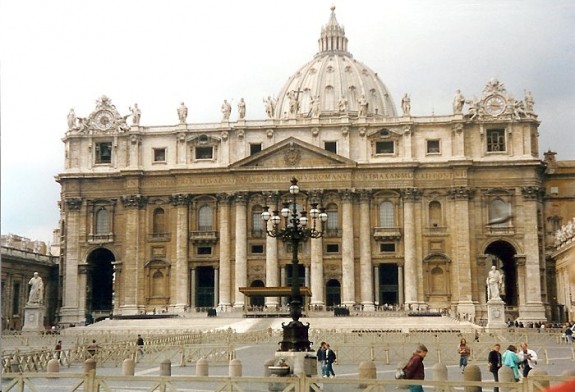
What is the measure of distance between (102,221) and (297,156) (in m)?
19.6

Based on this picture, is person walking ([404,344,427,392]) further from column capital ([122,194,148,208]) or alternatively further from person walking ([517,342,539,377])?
column capital ([122,194,148,208])

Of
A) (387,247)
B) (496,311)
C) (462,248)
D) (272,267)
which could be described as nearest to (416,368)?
(496,311)

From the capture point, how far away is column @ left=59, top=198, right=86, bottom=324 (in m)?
78.8

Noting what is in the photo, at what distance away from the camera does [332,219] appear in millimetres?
78625

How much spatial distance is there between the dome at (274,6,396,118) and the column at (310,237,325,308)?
134 feet

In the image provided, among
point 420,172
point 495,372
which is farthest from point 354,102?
point 495,372

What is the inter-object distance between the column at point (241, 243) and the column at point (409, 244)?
14.2m

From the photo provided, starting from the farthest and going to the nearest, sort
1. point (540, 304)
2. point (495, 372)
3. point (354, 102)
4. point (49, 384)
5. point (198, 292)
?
1. point (354, 102)
2. point (198, 292)
3. point (540, 304)
4. point (495, 372)
5. point (49, 384)

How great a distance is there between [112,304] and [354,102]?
48.3 m

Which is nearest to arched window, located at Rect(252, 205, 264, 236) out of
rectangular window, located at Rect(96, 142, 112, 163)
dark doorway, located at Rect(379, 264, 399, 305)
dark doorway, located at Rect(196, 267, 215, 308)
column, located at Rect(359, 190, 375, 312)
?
dark doorway, located at Rect(196, 267, 215, 308)

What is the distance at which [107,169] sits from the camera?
82.1 meters

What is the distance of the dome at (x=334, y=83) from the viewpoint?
390ft

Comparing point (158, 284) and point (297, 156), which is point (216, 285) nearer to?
point (158, 284)

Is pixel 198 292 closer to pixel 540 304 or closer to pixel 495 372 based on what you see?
pixel 540 304
